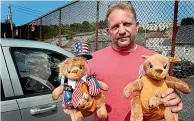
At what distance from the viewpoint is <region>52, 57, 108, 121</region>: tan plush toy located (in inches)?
80.7

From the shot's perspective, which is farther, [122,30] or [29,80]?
[29,80]

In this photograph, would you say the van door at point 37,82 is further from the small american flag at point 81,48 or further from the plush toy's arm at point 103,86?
the plush toy's arm at point 103,86

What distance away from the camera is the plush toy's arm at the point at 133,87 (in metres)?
1.94

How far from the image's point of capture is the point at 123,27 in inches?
83.9

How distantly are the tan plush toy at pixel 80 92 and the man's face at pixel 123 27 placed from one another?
0.30 m

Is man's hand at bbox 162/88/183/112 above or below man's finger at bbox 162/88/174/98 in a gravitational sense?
below

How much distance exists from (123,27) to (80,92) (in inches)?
20.7

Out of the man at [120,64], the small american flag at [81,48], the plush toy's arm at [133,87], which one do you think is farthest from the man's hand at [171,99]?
the small american flag at [81,48]

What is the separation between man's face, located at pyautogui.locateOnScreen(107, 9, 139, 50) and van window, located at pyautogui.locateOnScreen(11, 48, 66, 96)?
45.7 inches

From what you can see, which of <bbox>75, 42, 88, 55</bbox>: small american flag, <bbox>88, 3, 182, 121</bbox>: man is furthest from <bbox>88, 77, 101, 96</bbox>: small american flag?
<bbox>75, 42, 88, 55</bbox>: small american flag

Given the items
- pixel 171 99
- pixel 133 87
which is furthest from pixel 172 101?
pixel 133 87

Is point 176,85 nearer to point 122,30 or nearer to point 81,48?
point 122,30

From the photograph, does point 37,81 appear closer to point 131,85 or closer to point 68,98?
point 68,98

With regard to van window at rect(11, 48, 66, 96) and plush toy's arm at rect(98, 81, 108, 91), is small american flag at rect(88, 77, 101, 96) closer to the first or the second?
plush toy's arm at rect(98, 81, 108, 91)
